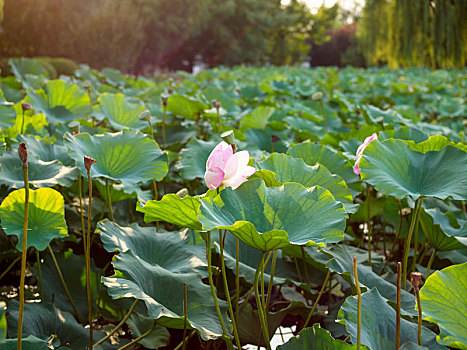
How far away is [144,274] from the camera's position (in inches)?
35.4

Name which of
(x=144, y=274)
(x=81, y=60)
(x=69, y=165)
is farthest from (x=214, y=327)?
(x=81, y=60)

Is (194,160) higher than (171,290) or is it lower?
higher

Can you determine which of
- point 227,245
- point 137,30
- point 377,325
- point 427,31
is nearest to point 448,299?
point 377,325

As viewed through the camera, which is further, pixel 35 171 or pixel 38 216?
pixel 35 171

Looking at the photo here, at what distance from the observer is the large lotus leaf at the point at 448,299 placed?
0.64 metres

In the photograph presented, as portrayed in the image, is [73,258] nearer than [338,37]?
Yes

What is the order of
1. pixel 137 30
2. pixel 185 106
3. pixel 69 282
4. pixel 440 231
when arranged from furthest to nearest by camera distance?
pixel 137 30 → pixel 185 106 → pixel 69 282 → pixel 440 231

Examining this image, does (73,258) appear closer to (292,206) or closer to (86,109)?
(292,206)

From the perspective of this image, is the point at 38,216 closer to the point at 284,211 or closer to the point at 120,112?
the point at 284,211

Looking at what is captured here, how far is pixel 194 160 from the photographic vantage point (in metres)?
1.32

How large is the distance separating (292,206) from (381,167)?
0.87ft

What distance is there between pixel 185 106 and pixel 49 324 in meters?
1.13

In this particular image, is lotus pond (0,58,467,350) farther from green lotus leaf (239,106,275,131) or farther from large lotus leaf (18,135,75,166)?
green lotus leaf (239,106,275,131)

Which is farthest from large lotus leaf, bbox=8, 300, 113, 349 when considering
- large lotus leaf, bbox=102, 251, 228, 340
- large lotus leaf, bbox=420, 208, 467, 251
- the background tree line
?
the background tree line
